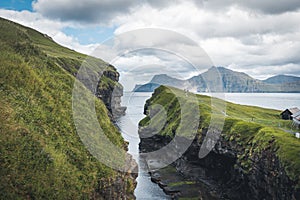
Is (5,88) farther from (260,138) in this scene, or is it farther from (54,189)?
(260,138)

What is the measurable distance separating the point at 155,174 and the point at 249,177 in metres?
30.1

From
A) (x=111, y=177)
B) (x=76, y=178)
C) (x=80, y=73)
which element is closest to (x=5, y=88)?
(x=76, y=178)

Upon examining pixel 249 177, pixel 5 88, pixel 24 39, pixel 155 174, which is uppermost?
pixel 24 39

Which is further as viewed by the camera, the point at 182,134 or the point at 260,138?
the point at 182,134

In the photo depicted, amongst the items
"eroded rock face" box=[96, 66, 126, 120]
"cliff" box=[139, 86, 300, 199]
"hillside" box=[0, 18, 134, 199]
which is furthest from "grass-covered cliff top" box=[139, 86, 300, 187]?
"eroded rock face" box=[96, 66, 126, 120]

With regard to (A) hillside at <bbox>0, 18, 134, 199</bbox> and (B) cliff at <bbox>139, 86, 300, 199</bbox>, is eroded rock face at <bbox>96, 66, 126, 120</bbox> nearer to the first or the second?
(B) cliff at <bbox>139, 86, 300, 199</bbox>

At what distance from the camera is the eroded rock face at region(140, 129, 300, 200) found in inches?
1500

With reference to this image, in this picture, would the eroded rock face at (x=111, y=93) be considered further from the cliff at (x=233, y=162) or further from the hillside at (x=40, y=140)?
the hillside at (x=40, y=140)

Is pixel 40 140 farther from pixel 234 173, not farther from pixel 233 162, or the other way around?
pixel 233 162

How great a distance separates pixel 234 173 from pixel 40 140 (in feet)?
133

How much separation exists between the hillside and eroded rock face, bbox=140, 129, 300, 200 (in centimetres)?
2027

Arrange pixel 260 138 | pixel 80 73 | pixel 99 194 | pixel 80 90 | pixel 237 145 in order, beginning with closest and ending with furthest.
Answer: pixel 99 194 → pixel 80 90 → pixel 260 138 → pixel 237 145 → pixel 80 73

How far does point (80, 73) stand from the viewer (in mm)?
119750

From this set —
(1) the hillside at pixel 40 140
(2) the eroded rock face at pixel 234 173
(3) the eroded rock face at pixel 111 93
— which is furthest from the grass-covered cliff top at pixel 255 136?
(3) the eroded rock face at pixel 111 93
